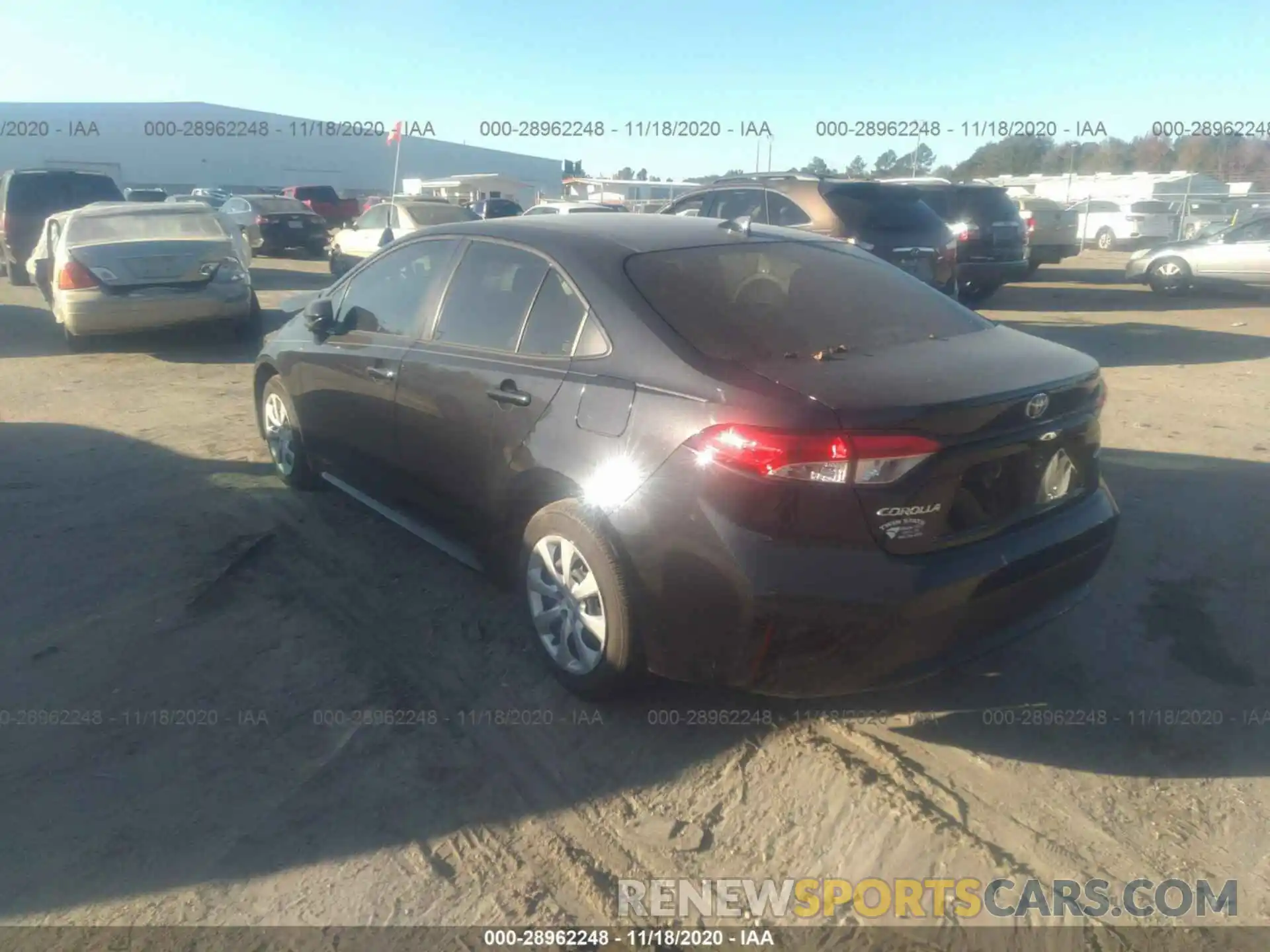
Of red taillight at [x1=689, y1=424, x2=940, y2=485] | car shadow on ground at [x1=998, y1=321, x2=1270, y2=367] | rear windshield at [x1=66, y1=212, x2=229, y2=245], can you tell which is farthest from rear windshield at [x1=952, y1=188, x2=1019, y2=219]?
red taillight at [x1=689, y1=424, x2=940, y2=485]

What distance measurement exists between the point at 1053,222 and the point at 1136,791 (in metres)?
16.3

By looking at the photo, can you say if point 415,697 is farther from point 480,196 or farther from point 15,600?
point 480,196

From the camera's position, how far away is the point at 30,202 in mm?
16984

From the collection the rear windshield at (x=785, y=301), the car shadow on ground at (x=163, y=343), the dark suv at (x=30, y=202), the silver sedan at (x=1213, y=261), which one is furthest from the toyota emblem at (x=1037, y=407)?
the dark suv at (x=30, y=202)

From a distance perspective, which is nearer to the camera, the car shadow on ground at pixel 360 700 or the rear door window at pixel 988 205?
the car shadow on ground at pixel 360 700

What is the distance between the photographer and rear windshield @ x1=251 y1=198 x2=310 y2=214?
906 inches

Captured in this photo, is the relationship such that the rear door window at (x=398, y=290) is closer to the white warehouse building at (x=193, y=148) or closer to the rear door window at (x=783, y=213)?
the rear door window at (x=783, y=213)

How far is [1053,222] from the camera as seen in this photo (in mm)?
17469

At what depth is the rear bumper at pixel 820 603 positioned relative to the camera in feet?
9.55

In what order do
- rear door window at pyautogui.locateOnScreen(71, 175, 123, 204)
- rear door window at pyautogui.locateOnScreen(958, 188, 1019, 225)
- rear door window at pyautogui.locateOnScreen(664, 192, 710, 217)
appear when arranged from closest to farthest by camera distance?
rear door window at pyautogui.locateOnScreen(664, 192, 710, 217), rear door window at pyautogui.locateOnScreen(958, 188, 1019, 225), rear door window at pyautogui.locateOnScreen(71, 175, 123, 204)

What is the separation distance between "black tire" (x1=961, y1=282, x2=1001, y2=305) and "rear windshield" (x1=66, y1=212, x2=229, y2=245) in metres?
9.66

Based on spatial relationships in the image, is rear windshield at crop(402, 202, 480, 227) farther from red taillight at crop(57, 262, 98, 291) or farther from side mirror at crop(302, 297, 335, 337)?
side mirror at crop(302, 297, 335, 337)

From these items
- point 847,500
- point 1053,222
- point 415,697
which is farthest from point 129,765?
point 1053,222

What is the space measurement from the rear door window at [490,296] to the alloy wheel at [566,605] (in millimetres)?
860
